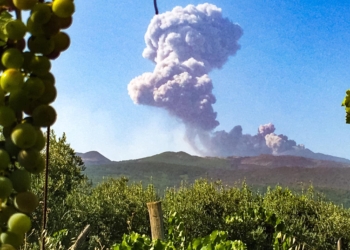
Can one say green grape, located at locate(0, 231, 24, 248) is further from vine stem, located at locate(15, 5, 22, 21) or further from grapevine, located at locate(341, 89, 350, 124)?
grapevine, located at locate(341, 89, 350, 124)

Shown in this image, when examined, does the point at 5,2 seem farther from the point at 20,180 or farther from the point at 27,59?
the point at 20,180

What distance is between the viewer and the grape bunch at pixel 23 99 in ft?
1.66

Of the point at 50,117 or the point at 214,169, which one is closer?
Result: the point at 50,117

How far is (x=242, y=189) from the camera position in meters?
17.5

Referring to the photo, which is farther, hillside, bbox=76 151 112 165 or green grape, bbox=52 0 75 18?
hillside, bbox=76 151 112 165

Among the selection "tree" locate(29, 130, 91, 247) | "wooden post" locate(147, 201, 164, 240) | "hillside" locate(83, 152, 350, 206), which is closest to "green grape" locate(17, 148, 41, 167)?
"wooden post" locate(147, 201, 164, 240)

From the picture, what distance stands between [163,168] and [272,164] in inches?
2328

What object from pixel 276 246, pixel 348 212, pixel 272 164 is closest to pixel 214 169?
pixel 272 164

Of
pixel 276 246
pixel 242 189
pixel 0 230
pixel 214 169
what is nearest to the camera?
pixel 0 230

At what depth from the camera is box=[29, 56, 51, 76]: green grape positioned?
0.52 m

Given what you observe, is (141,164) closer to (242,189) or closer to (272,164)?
(272,164)

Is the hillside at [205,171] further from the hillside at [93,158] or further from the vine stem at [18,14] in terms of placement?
the vine stem at [18,14]

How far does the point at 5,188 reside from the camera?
0.50m

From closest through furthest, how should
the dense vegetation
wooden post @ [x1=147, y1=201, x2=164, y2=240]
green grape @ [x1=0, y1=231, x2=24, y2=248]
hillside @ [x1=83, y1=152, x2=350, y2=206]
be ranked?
green grape @ [x1=0, y1=231, x2=24, y2=248]
wooden post @ [x1=147, y1=201, x2=164, y2=240]
the dense vegetation
hillside @ [x1=83, y1=152, x2=350, y2=206]
